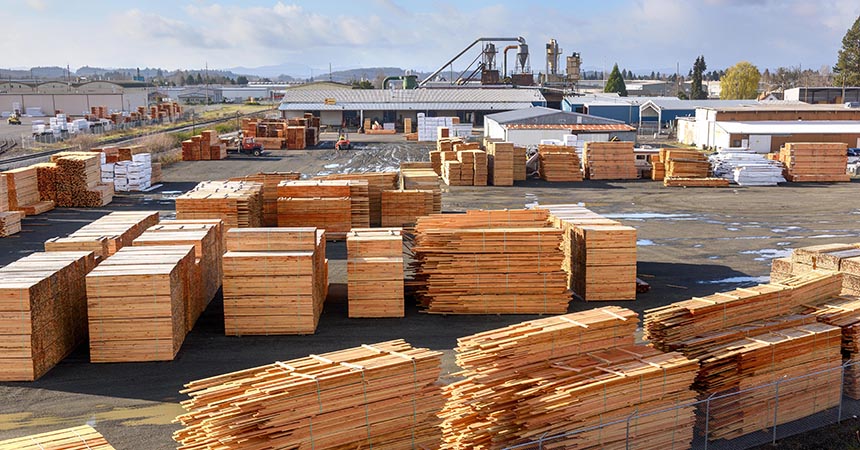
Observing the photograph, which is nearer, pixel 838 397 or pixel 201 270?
pixel 838 397

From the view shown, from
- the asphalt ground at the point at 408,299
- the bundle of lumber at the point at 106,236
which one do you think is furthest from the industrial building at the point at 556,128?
the bundle of lumber at the point at 106,236

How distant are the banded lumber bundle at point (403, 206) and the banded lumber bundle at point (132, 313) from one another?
48.5ft

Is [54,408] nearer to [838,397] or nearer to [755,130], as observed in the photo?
[838,397]

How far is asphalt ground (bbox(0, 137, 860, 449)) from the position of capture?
1449 cm

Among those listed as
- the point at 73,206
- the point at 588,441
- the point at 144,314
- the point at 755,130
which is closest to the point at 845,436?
the point at 588,441

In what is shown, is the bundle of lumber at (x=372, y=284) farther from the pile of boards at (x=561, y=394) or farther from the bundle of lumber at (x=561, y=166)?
the bundle of lumber at (x=561, y=166)

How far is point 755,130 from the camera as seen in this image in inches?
2136

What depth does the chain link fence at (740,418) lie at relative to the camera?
12.0 metres

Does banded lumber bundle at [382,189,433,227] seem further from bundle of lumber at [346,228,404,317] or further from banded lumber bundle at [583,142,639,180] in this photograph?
banded lumber bundle at [583,142,639,180]

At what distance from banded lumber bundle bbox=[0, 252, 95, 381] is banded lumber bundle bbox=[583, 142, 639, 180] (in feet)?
108

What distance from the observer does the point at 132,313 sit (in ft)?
54.1

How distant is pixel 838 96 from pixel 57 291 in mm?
88425

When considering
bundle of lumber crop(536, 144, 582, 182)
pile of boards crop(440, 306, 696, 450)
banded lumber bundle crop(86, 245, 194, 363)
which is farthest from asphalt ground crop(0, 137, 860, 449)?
pile of boards crop(440, 306, 696, 450)

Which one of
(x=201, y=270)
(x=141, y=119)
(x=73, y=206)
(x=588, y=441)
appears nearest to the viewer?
(x=588, y=441)
